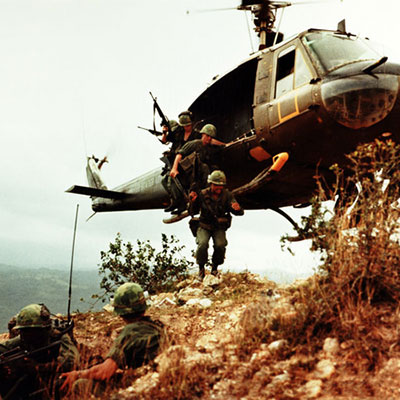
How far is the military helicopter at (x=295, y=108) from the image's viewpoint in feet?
18.8

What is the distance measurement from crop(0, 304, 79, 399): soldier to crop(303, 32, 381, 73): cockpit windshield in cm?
486

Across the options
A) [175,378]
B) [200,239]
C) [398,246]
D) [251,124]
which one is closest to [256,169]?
[251,124]

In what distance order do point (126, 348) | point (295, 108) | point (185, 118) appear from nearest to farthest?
point (126, 348)
point (295, 108)
point (185, 118)

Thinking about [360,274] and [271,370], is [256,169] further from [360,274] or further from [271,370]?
[271,370]

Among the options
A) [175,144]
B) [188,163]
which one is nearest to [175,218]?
[188,163]

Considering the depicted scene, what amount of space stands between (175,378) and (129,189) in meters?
8.26

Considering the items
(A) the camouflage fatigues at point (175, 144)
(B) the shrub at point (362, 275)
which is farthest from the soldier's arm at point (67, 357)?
(A) the camouflage fatigues at point (175, 144)

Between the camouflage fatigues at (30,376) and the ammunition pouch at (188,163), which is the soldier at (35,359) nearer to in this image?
the camouflage fatigues at (30,376)

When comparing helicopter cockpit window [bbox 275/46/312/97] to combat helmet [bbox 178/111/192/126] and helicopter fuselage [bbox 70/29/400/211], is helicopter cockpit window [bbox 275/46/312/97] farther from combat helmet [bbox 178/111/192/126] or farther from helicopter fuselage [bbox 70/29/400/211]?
combat helmet [bbox 178/111/192/126]

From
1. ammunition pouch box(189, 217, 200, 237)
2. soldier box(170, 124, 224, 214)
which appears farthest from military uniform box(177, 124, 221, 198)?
ammunition pouch box(189, 217, 200, 237)

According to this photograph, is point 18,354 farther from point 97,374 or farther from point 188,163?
point 188,163

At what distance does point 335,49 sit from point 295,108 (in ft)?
3.53

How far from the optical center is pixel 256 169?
25.3ft

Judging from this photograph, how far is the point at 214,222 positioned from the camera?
7652 millimetres
